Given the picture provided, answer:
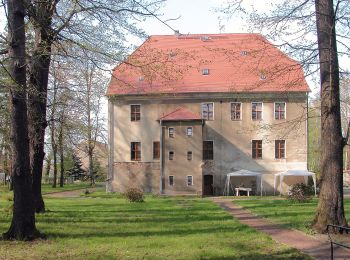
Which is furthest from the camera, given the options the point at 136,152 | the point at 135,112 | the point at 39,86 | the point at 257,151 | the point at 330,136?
the point at 135,112

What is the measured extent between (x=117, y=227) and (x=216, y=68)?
3216 centimetres

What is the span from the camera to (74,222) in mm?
15258

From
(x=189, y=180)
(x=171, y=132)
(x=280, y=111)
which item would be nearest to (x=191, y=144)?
(x=171, y=132)

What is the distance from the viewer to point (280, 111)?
4156cm

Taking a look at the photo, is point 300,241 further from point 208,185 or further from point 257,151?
point 257,151

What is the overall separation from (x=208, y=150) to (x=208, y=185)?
10.7 ft

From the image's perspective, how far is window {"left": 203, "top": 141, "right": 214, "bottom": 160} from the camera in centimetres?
4184

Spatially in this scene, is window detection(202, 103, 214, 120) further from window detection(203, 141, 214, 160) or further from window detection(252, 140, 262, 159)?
window detection(252, 140, 262, 159)

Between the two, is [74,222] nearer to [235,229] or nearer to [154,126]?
[235,229]

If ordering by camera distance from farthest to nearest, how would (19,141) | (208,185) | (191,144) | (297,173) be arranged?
1. (208,185)
2. (191,144)
3. (297,173)
4. (19,141)

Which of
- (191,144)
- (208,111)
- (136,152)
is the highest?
(208,111)

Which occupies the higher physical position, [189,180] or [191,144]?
[191,144]

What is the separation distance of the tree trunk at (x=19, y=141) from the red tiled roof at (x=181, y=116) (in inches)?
1142

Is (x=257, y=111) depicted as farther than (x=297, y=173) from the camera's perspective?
Yes
